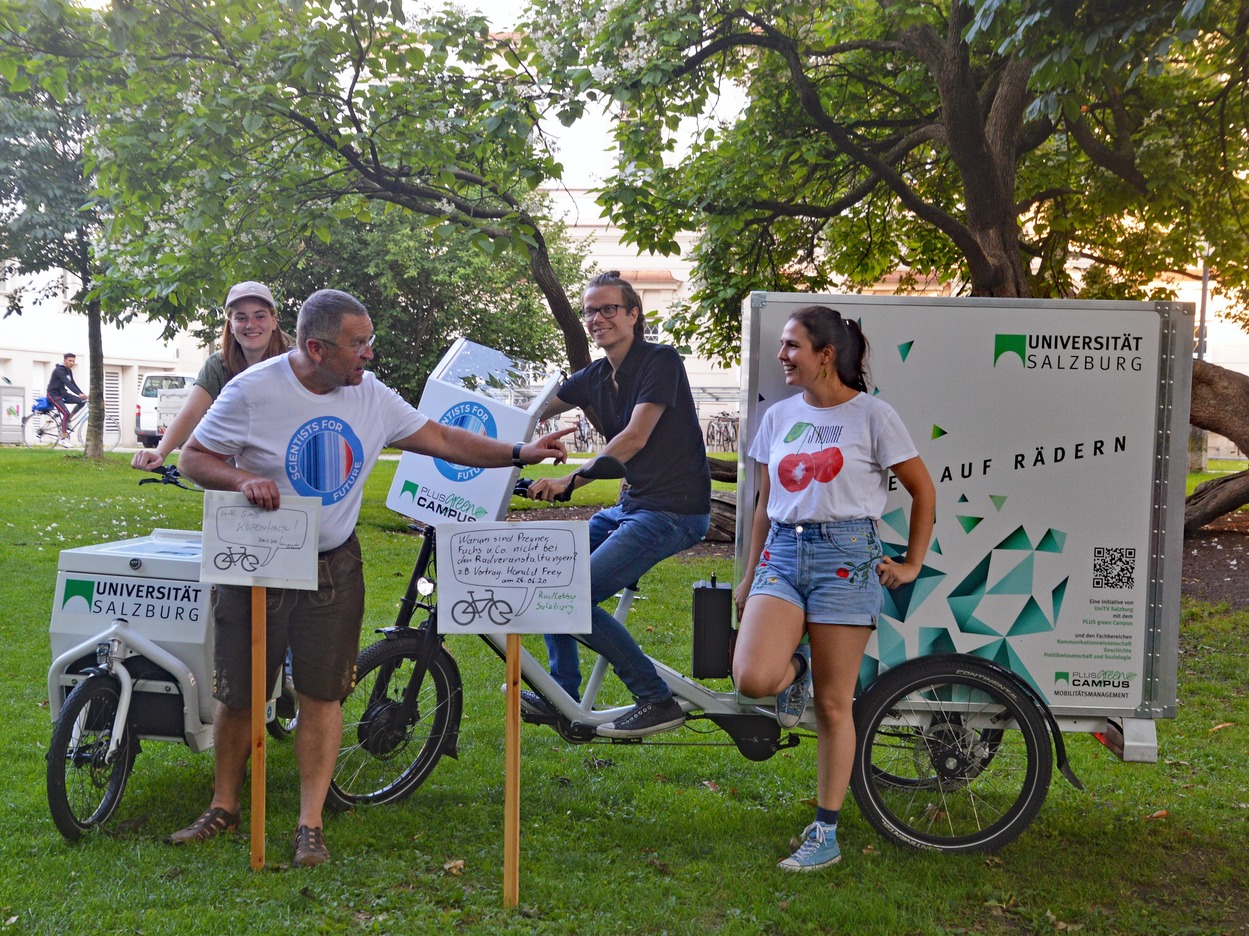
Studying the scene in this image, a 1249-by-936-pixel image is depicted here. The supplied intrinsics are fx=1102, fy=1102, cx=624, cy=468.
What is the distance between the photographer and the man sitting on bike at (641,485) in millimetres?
4180

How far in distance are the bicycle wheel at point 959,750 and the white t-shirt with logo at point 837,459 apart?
0.70 metres

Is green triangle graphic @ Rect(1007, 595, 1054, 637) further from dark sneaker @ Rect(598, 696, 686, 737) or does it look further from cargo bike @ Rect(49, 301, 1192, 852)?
dark sneaker @ Rect(598, 696, 686, 737)

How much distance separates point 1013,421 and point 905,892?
1720 millimetres

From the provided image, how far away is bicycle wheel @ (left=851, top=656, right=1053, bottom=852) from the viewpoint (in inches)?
157

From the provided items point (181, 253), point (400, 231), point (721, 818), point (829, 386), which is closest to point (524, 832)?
point (721, 818)

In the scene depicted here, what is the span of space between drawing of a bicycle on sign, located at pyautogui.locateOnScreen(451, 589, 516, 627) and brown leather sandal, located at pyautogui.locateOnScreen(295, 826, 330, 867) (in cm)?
93

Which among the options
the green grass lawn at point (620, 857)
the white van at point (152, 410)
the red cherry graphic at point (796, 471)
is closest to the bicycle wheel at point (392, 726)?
the green grass lawn at point (620, 857)

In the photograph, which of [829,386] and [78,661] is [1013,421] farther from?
[78,661]

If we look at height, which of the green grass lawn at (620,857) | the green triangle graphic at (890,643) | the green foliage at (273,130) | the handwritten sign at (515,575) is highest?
the green foliage at (273,130)

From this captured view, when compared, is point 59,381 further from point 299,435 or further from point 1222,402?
point 299,435

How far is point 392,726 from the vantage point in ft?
14.1

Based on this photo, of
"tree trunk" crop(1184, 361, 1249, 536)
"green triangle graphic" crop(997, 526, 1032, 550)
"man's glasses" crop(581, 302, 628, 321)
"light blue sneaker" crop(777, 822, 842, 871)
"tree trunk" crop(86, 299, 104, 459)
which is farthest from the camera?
"tree trunk" crop(86, 299, 104, 459)

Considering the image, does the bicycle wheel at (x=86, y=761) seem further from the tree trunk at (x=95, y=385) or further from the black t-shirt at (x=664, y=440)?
the tree trunk at (x=95, y=385)

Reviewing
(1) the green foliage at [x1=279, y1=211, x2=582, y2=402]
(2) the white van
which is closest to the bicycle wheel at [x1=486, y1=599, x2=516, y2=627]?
(1) the green foliage at [x1=279, y1=211, x2=582, y2=402]
